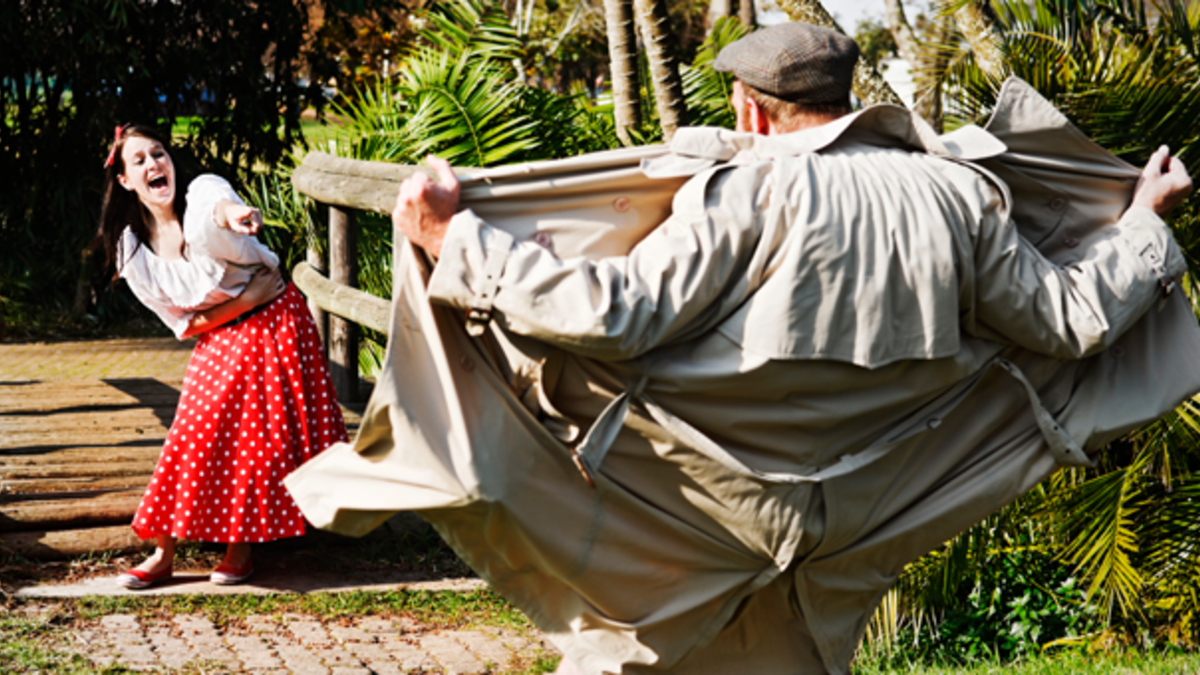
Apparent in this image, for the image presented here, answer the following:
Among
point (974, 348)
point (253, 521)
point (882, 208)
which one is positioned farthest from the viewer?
point (253, 521)

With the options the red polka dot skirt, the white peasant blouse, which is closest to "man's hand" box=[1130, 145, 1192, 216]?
the white peasant blouse

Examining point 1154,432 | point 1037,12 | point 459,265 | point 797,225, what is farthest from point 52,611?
point 1037,12

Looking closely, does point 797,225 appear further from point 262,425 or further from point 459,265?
point 262,425

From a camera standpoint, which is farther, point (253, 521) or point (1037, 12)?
point (1037, 12)

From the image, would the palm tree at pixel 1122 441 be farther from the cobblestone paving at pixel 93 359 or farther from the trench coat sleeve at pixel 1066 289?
the cobblestone paving at pixel 93 359

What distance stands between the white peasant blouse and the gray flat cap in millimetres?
2404

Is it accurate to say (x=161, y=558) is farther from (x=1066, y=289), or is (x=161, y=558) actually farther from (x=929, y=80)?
(x=929, y=80)

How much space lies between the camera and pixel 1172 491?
5051 mm

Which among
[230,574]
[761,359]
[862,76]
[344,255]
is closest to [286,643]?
[230,574]

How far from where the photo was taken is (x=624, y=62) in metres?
6.41

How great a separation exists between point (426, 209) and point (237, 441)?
2.70 m

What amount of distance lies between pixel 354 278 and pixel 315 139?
2864 millimetres

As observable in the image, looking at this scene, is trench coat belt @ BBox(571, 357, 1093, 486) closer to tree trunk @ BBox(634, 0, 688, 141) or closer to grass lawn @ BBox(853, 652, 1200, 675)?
grass lawn @ BBox(853, 652, 1200, 675)

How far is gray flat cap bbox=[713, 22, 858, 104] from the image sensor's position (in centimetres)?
248
